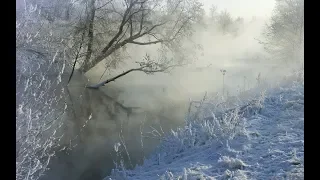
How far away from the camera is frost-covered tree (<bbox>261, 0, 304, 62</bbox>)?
212 centimetres

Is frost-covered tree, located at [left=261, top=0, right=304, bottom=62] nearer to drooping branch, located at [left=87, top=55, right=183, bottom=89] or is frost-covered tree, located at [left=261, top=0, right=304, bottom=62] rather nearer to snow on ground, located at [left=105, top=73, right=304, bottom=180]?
snow on ground, located at [left=105, top=73, right=304, bottom=180]

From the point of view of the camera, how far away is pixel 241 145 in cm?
211

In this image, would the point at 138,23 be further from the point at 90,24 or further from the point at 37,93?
the point at 37,93

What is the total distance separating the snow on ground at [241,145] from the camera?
6.79 feet

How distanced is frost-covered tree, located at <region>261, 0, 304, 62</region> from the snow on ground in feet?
0.52

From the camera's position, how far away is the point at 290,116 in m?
2.11

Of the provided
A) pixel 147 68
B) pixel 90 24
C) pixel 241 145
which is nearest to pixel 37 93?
pixel 90 24

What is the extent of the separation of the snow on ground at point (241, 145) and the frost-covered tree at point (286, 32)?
0.16 metres

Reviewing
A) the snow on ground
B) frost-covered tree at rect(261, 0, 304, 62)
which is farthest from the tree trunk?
frost-covered tree at rect(261, 0, 304, 62)

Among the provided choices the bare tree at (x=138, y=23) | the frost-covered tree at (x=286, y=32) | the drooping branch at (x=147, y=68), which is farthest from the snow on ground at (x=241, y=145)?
the bare tree at (x=138, y=23)

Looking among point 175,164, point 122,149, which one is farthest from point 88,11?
point 175,164

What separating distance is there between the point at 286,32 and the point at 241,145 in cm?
62

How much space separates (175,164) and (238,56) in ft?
2.08
